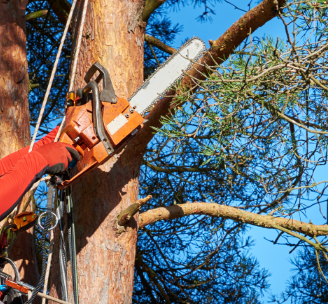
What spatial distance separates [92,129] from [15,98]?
1.14 meters

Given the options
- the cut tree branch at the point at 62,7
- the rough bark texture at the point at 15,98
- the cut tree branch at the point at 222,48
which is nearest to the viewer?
the cut tree branch at the point at 222,48

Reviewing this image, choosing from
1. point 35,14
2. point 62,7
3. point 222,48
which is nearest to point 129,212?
point 222,48

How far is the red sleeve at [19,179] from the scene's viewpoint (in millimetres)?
1508

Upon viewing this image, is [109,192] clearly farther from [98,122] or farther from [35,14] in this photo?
[35,14]

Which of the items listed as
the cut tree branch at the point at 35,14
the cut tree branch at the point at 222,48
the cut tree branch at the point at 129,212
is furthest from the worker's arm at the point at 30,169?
the cut tree branch at the point at 35,14

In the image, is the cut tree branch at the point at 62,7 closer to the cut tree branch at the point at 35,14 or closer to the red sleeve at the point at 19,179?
the cut tree branch at the point at 35,14

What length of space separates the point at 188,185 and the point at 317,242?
1.31 m

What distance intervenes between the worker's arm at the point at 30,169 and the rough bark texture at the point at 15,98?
1.04m

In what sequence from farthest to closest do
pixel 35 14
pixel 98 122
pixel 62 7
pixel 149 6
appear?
pixel 35 14
pixel 62 7
pixel 149 6
pixel 98 122

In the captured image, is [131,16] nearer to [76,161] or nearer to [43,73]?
[76,161]

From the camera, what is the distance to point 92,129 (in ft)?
6.22

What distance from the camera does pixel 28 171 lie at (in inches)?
63.6

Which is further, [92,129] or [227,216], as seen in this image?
[227,216]

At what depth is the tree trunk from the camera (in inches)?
86.7
